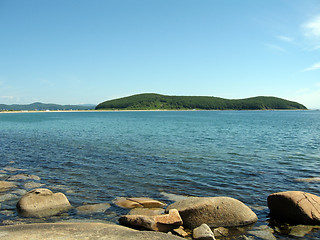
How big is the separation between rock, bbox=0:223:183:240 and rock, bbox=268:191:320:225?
550cm

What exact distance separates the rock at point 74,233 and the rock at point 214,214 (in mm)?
2035

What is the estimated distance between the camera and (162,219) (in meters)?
9.56

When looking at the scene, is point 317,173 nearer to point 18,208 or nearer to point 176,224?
point 176,224

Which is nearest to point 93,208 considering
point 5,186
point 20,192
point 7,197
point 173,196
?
point 173,196

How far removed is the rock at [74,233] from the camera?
803 centimetres

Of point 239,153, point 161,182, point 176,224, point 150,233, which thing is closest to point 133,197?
point 161,182

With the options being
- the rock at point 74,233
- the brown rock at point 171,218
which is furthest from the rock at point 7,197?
the brown rock at point 171,218

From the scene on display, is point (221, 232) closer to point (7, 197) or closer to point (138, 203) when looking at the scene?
point (138, 203)

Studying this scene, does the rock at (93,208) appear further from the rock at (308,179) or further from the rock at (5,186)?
the rock at (308,179)

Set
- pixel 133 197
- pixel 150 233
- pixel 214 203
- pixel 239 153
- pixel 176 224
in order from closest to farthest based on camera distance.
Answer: pixel 150 233 → pixel 176 224 → pixel 214 203 → pixel 133 197 → pixel 239 153

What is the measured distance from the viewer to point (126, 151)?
28.6m

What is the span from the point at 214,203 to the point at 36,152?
77.2 feet

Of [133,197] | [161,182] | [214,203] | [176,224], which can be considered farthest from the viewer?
[161,182]

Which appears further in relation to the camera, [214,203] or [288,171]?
[288,171]
